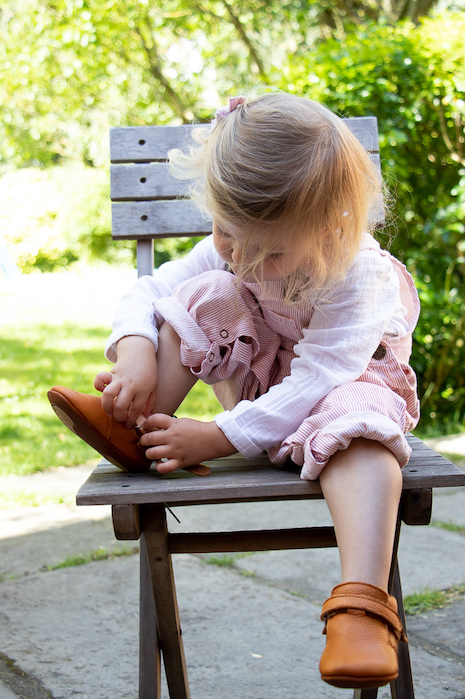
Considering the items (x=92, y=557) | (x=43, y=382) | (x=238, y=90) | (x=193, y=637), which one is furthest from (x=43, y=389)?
(x=238, y=90)

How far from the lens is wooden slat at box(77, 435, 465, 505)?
1.03 m

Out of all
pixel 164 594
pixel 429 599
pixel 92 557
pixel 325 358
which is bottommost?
pixel 92 557

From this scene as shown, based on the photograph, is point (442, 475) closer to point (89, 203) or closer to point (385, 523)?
point (385, 523)

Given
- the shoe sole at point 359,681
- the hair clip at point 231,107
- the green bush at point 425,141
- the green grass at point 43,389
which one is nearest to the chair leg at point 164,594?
the shoe sole at point 359,681

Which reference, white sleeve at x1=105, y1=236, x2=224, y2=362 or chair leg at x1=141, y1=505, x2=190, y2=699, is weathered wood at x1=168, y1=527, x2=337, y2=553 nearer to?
chair leg at x1=141, y1=505, x2=190, y2=699

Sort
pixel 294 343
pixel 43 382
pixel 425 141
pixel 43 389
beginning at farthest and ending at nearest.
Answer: pixel 43 382, pixel 43 389, pixel 425 141, pixel 294 343

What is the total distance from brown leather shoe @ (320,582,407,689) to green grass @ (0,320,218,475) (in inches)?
96.2

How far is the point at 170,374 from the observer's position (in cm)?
132

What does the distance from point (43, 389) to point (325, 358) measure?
12.5 ft

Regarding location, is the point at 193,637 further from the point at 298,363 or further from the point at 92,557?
the point at 298,363

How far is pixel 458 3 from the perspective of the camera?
716cm

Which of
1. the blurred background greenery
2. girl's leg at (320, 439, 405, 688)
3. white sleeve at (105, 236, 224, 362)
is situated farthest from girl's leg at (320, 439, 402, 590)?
the blurred background greenery

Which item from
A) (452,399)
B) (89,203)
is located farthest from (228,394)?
(89,203)

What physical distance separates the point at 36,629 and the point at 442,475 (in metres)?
1.18
